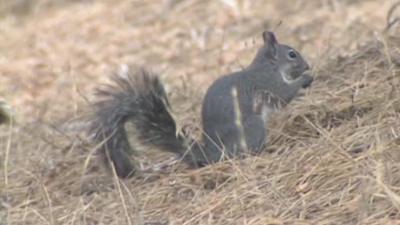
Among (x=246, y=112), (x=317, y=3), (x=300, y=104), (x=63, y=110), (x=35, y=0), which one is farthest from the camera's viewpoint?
(x=35, y=0)

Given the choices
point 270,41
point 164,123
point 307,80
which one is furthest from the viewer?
point 270,41

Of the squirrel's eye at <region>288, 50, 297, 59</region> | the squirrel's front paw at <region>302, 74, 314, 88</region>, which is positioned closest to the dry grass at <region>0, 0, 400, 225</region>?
the squirrel's front paw at <region>302, 74, 314, 88</region>

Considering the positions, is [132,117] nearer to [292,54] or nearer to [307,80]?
[307,80]

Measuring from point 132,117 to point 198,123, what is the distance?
2.67 feet

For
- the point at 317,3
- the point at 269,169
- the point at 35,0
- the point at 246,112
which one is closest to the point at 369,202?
the point at 269,169

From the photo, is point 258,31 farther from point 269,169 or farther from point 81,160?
point 269,169

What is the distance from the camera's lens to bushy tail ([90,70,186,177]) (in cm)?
559

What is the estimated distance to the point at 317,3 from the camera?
10023mm

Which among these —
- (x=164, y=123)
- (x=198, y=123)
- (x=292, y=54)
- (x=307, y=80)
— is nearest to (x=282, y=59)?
(x=292, y=54)

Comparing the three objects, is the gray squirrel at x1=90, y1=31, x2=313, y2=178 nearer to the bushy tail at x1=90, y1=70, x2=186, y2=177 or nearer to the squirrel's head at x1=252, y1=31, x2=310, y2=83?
the bushy tail at x1=90, y1=70, x2=186, y2=177

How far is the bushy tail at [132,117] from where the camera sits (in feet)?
18.3

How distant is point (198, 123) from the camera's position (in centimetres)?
642

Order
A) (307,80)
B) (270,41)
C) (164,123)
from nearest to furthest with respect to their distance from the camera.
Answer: (164,123), (307,80), (270,41)

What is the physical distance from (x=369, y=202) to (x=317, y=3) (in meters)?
5.71
